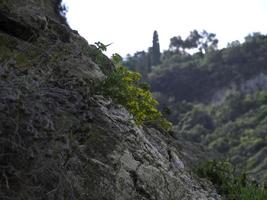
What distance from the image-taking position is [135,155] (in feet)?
16.7

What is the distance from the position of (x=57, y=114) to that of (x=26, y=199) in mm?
936

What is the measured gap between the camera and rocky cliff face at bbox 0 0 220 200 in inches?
143

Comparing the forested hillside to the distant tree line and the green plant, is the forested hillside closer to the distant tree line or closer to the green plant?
the distant tree line

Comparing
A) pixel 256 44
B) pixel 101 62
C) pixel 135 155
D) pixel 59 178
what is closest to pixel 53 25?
pixel 101 62

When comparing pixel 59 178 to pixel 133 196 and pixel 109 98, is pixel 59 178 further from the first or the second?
pixel 109 98

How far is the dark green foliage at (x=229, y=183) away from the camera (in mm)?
6289

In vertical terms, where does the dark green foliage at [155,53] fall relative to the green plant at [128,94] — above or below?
above

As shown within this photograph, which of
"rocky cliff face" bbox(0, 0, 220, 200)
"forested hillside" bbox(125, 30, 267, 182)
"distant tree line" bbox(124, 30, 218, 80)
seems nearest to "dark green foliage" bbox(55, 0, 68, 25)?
Answer: "rocky cliff face" bbox(0, 0, 220, 200)

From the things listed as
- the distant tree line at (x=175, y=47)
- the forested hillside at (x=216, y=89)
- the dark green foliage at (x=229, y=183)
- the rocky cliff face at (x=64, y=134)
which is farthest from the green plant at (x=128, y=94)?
the distant tree line at (x=175, y=47)

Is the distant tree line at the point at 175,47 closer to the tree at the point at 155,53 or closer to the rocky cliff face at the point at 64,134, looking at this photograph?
the tree at the point at 155,53

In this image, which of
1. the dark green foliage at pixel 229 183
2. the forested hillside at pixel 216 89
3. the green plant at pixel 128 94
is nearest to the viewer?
the green plant at pixel 128 94

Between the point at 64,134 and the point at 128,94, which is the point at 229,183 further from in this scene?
the point at 64,134

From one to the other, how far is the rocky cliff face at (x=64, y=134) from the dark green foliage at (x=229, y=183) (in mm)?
278

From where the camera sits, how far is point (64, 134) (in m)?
4.15
